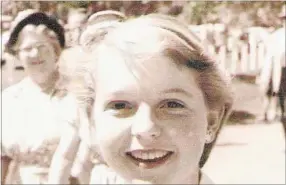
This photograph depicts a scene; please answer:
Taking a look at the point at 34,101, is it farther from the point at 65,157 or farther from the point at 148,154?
the point at 148,154

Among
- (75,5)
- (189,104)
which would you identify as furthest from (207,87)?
(75,5)

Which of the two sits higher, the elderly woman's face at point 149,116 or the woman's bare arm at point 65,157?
the elderly woman's face at point 149,116

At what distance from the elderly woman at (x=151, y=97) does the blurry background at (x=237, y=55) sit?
40 mm

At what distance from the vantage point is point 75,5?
0.98m

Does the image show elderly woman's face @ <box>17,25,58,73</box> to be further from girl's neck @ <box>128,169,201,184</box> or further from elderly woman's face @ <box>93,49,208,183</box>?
girl's neck @ <box>128,169,201,184</box>

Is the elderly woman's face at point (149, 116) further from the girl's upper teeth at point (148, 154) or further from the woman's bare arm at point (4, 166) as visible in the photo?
the woman's bare arm at point (4, 166)

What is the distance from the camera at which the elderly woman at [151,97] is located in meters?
0.90

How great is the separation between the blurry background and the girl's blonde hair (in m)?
0.04

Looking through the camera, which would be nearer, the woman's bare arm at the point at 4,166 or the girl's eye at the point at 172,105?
the girl's eye at the point at 172,105

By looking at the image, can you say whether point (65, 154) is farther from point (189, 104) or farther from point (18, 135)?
point (189, 104)

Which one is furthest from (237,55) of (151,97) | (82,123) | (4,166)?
(4,166)

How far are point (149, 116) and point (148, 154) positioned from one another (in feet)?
0.22

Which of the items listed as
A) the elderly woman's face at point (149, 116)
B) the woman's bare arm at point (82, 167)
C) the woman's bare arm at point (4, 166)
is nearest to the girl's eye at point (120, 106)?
the elderly woman's face at point (149, 116)

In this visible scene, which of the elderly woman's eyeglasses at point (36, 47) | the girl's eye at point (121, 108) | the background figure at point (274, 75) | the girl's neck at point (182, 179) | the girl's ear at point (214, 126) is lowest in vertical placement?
the girl's neck at point (182, 179)
